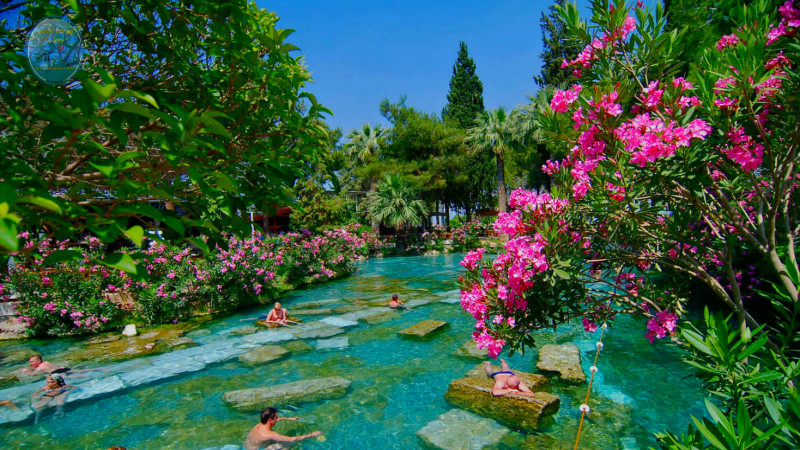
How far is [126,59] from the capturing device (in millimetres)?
3443

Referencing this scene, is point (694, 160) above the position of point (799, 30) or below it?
below

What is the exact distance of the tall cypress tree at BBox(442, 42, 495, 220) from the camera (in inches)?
1681

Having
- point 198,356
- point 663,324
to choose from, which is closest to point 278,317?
point 198,356

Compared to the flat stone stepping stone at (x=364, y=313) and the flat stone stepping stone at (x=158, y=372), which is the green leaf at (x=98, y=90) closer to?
the flat stone stepping stone at (x=158, y=372)

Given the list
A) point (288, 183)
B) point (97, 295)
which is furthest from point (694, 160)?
point (97, 295)

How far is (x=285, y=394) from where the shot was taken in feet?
27.2

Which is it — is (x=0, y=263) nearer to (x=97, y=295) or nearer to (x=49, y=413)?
(x=49, y=413)

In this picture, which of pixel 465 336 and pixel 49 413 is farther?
pixel 465 336

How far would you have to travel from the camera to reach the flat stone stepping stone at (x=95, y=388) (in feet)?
28.1

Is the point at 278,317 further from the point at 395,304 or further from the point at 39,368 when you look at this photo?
the point at 39,368

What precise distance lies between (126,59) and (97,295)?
11.8 metres

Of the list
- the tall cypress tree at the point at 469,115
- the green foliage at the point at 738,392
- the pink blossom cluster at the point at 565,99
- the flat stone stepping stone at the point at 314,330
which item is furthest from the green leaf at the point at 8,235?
the tall cypress tree at the point at 469,115

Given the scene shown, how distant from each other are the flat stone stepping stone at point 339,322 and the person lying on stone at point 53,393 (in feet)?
22.0

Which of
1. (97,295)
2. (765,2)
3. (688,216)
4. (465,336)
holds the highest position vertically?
(765,2)
